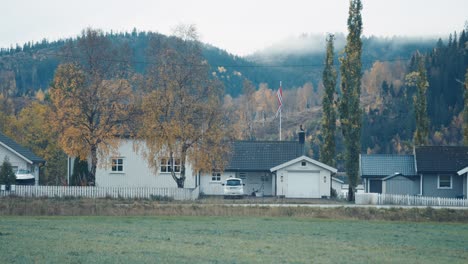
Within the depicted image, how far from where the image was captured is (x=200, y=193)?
173 ft

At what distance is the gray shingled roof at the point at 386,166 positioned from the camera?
54875 millimetres

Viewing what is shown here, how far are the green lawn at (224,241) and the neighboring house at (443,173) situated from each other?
20.1 m

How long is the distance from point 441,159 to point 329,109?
10114 mm

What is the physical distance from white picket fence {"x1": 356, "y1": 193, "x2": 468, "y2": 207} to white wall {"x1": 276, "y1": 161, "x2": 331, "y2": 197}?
6.53 meters

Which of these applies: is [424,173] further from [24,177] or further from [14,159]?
[14,159]

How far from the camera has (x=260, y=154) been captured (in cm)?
5569

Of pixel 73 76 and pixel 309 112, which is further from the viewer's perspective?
pixel 309 112

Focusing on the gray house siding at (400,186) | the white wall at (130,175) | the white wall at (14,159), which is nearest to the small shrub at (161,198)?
the white wall at (130,175)

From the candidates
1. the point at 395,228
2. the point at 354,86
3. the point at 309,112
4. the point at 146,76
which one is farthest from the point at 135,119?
the point at 309,112

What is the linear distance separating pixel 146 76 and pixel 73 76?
18.5ft

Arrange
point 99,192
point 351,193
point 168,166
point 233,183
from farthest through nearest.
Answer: point 168,166, point 351,193, point 233,183, point 99,192

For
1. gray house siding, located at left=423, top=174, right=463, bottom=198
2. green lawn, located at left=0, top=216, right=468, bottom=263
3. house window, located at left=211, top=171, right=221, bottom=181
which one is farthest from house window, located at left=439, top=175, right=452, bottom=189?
green lawn, located at left=0, top=216, right=468, bottom=263

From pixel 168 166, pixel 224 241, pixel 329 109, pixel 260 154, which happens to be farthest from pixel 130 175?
pixel 224 241

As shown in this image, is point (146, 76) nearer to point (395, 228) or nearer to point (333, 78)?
point (333, 78)
